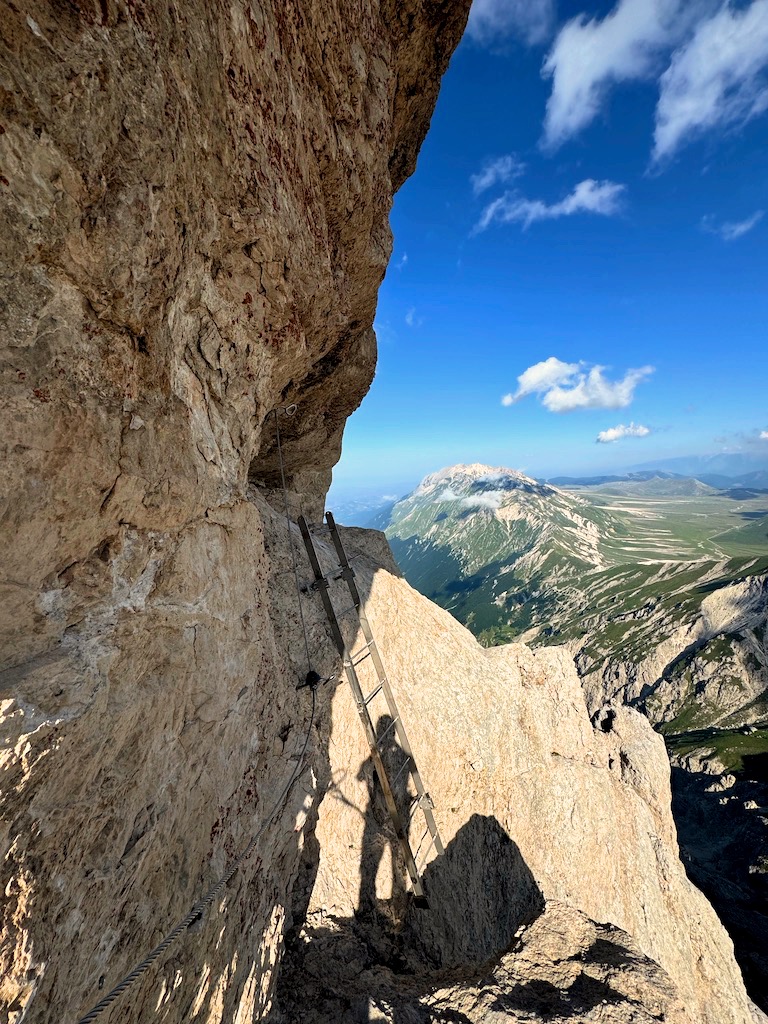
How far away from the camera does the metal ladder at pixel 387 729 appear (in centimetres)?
1711

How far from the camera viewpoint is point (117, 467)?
814 centimetres

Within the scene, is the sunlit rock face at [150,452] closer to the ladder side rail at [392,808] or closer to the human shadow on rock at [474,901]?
the ladder side rail at [392,808]

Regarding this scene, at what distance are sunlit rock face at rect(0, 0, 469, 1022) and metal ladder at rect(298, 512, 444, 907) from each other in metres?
3.97

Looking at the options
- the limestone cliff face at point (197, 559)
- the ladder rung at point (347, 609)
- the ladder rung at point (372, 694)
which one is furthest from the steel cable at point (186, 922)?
the ladder rung at point (347, 609)

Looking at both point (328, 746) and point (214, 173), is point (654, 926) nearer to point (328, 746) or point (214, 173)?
point (328, 746)

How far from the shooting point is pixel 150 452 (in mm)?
8898

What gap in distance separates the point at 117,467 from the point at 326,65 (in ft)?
43.4

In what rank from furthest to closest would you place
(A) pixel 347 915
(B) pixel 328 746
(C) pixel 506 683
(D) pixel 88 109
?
(C) pixel 506 683 → (B) pixel 328 746 → (A) pixel 347 915 → (D) pixel 88 109

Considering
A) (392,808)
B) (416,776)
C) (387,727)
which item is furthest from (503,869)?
(387,727)

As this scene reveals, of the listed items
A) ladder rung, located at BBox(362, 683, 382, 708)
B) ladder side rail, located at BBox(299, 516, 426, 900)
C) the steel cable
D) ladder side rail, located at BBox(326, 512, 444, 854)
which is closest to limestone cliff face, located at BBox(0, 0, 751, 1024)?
the steel cable

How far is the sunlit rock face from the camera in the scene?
6.32 metres

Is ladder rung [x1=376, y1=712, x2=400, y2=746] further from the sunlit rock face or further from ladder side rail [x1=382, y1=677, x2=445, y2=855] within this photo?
the sunlit rock face

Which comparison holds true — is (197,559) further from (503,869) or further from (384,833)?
(503,869)

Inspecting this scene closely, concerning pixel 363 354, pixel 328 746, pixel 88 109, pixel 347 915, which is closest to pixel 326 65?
pixel 88 109
